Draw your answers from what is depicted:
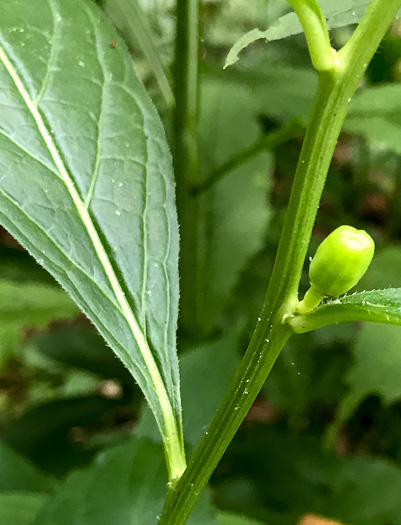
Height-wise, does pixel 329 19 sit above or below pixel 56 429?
above

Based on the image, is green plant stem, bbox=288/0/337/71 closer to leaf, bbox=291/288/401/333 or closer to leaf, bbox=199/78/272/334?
leaf, bbox=291/288/401/333

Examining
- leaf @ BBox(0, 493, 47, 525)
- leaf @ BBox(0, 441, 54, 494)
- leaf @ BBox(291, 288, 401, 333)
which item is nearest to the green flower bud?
leaf @ BBox(291, 288, 401, 333)

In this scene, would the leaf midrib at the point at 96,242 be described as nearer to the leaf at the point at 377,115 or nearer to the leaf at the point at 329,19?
the leaf at the point at 329,19

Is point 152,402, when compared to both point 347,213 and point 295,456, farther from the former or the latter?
point 347,213

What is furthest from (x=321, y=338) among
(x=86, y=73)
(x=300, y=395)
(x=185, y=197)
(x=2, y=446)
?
(x=86, y=73)

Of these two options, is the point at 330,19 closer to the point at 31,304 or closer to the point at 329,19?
the point at 329,19

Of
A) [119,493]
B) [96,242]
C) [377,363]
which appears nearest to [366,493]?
[377,363]
